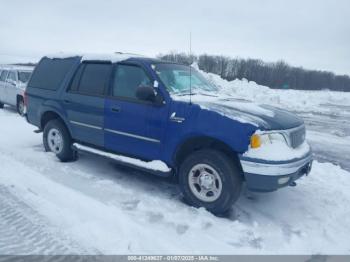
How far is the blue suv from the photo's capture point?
3.97 metres

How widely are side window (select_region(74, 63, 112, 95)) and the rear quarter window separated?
1.20 ft

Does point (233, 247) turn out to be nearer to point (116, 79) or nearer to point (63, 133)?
point (116, 79)

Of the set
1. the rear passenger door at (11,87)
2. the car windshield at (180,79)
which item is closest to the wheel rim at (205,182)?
the car windshield at (180,79)

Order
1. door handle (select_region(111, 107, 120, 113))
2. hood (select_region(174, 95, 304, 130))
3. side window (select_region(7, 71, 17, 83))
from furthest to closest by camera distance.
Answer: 1. side window (select_region(7, 71, 17, 83))
2. door handle (select_region(111, 107, 120, 113))
3. hood (select_region(174, 95, 304, 130))

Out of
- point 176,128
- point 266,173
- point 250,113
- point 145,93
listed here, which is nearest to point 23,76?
point 145,93

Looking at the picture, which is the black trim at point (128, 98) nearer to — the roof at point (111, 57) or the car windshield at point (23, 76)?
the roof at point (111, 57)

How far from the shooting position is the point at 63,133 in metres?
6.05

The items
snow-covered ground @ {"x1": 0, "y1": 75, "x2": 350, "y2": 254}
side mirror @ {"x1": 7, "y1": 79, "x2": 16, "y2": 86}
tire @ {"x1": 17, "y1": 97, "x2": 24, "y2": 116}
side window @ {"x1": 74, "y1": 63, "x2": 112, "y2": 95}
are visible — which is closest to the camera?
snow-covered ground @ {"x1": 0, "y1": 75, "x2": 350, "y2": 254}

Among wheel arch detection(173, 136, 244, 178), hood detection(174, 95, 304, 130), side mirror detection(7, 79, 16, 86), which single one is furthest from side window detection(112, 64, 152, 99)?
side mirror detection(7, 79, 16, 86)

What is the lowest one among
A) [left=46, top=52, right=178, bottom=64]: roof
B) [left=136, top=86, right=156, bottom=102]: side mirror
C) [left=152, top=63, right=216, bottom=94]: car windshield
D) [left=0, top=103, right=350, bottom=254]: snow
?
[left=0, top=103, right=350, bottom=254]: snow

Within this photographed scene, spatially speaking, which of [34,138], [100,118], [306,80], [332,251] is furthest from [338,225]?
[306,80]

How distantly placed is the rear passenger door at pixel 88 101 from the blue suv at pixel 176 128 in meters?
0.02

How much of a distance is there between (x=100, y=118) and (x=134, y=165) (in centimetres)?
100

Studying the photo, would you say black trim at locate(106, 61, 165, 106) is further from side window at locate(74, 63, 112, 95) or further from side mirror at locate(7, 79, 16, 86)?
side mirror at locate(7, 79, 16, 86)
